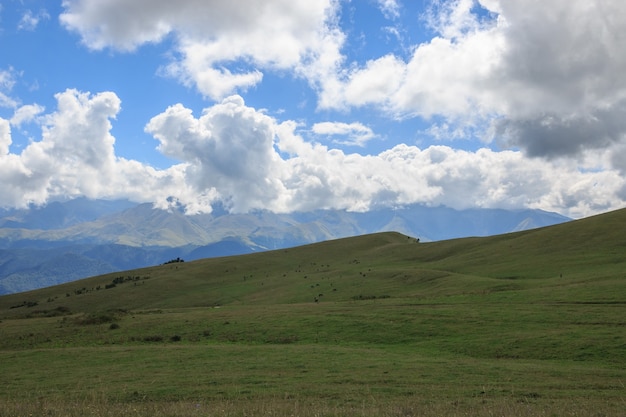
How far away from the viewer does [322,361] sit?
30.0 m

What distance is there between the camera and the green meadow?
1953 cm

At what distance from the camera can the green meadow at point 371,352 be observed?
769 inches

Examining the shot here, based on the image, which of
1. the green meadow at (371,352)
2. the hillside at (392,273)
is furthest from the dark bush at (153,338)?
the hillside at (392,273)

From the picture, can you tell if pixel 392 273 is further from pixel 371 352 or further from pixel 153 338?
→ pixel 371 352

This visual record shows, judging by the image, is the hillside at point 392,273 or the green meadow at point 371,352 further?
the hillside at point 392,273

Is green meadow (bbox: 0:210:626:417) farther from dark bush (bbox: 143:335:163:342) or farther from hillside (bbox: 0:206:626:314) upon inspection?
hillside (bbox: 0:206:626:314)

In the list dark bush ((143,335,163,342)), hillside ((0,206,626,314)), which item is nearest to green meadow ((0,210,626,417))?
dark bush ((143,335,163,342))

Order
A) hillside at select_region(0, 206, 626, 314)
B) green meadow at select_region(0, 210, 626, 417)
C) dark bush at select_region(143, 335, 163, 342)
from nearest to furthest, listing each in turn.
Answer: green meadow at select_region(0, 210, 626, 417) < dark bush at select_region(143, 335, 163, 342) < hillside at select_region(0, 206, 626, 314)

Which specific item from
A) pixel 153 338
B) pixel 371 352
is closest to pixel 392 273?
pixel 153 338

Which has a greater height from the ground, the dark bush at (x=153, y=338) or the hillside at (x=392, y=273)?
the hillside at (x=392, y=273)

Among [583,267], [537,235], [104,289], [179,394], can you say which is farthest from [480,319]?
[104,289]

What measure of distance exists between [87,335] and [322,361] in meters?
27.8

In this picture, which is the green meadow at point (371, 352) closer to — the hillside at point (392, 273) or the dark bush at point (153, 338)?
the dark bush at point (153, 338)

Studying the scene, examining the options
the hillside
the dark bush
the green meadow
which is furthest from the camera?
the hillside
